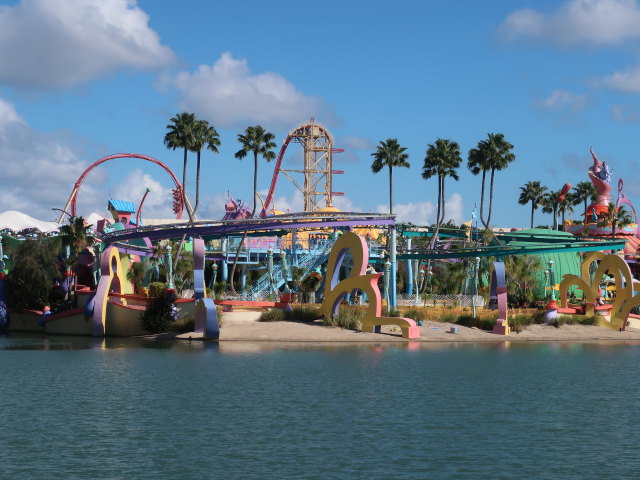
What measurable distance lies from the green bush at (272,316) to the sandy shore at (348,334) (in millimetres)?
487

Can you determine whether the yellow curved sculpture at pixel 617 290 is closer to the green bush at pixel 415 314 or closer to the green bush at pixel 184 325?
the green bush at pixel 415 314

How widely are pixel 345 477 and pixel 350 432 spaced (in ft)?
18.3

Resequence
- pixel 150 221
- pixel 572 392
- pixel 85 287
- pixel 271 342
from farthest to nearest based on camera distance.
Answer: pixel 150 221 → pixel 85 287 → pixel 271 342 → pixel 572 392

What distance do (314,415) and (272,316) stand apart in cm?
2816

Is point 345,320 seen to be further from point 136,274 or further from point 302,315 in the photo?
point 136,274

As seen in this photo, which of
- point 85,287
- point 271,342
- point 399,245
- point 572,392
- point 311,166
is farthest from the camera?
point 311,166

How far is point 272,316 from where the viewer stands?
58562 millimetres

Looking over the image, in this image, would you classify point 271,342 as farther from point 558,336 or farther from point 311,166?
point 311,166

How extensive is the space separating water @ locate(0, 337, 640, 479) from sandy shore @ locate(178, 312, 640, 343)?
6158mm

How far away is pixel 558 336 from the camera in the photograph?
61.2 m

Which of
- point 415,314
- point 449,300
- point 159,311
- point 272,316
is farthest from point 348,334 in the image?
point 449,300

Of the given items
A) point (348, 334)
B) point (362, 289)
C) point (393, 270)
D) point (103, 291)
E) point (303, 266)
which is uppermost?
point (303, 266)

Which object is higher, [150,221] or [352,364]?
[150,221]

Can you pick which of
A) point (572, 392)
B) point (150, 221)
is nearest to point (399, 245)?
point (572, 392)
